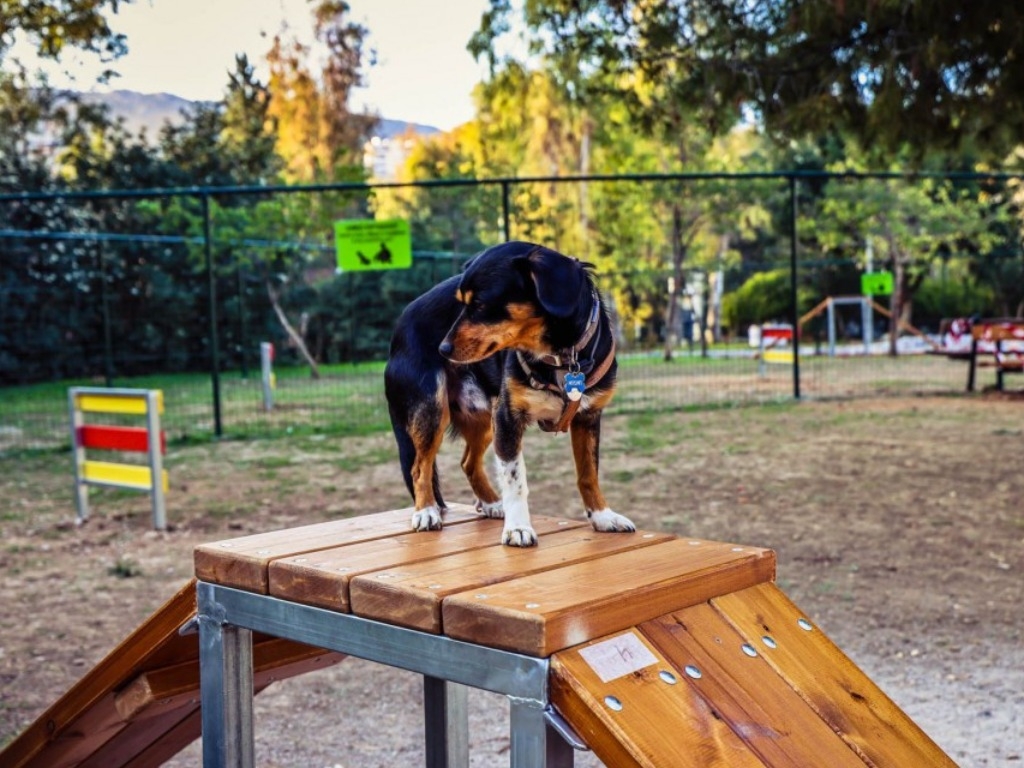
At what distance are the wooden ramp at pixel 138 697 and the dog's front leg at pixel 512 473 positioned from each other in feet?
2.07

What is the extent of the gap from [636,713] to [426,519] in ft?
3.39

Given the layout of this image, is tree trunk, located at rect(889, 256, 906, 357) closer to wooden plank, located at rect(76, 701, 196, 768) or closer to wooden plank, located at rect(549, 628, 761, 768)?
wooden plank, located at rect(76, 701, 196, 768)

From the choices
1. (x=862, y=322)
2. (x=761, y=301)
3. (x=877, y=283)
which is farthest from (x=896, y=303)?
(x=877, y=283)

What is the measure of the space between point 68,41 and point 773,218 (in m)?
24.7

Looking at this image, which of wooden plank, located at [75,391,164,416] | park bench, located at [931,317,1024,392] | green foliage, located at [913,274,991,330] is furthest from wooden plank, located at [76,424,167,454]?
green foliage, located at [913,274,991,330]

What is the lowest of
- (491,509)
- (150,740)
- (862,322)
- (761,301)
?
(150,740)

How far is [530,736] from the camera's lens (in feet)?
5.59

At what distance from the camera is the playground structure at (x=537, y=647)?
66.3 inches

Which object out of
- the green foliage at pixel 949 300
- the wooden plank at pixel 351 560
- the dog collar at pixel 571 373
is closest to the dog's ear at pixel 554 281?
the dog collar at pixel 571 373

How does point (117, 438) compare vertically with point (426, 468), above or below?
below

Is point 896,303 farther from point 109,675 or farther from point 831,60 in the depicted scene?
point 109,675

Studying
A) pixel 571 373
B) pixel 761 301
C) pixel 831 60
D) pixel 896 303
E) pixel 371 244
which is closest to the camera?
pixel 571 373

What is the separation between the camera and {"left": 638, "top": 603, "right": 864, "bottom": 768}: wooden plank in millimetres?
1735

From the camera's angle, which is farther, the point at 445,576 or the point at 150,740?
the point at 150,740
